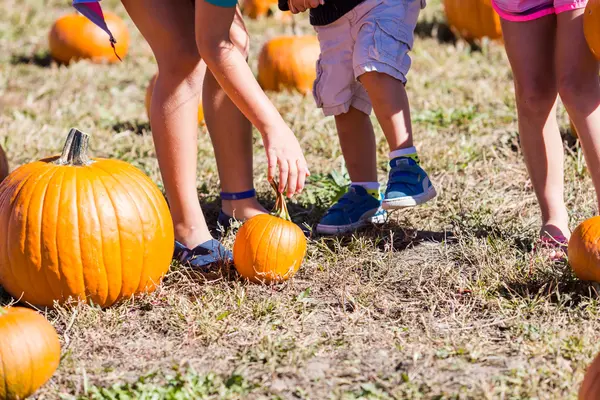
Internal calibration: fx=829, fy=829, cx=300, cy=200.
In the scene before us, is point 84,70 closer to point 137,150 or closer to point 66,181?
point 137,150

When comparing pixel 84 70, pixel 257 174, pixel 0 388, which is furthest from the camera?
pixel 84 70

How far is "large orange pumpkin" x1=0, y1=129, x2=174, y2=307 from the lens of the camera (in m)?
2.86

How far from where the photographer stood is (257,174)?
180 inches

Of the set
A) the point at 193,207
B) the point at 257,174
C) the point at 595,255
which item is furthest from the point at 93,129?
the point at 595,255

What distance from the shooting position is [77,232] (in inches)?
113

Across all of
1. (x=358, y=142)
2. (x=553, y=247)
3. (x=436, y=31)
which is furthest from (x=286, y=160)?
(x=436, y=31)

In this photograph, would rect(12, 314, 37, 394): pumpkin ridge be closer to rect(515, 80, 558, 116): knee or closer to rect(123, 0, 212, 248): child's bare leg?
rect(123, 0, 212, 248): child's bare leg

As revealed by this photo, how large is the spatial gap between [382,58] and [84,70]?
4.10m

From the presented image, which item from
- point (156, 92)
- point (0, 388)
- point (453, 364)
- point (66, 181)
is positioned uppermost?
point (156, 92)

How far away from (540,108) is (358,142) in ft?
2.79

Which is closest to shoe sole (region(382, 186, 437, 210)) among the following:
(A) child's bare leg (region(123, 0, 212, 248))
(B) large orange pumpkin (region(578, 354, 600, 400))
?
(A) child's bare leg (region(123, 0, 212, 248))

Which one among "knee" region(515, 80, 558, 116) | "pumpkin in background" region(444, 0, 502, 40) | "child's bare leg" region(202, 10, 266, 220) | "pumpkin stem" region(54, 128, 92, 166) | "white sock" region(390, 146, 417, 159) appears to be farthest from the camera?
"pumpkin in background" region(444, 0, 502, 40)

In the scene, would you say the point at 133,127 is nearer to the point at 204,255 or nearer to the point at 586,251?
the point at 204,255

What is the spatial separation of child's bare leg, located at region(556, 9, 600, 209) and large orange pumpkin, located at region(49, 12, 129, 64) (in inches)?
185
